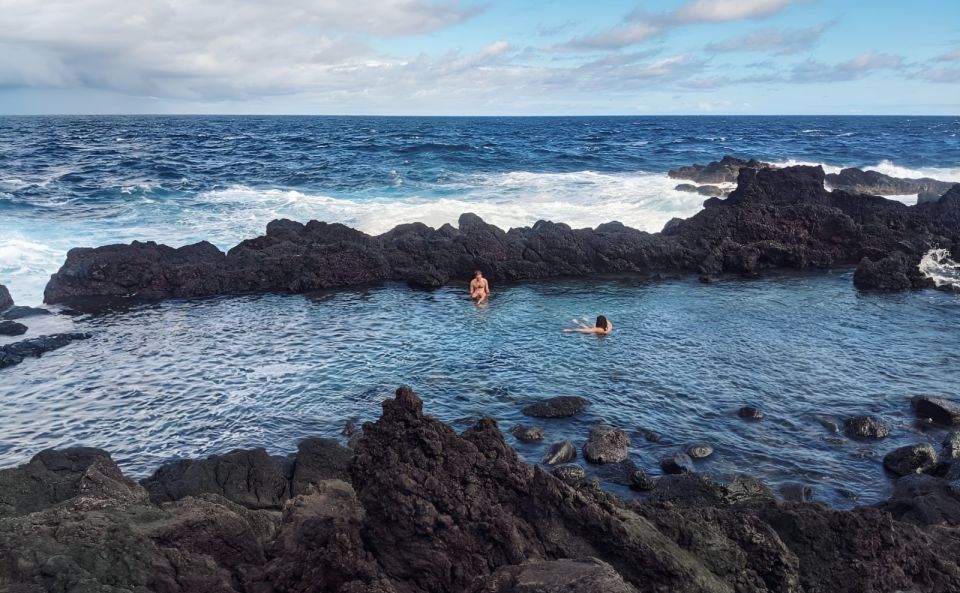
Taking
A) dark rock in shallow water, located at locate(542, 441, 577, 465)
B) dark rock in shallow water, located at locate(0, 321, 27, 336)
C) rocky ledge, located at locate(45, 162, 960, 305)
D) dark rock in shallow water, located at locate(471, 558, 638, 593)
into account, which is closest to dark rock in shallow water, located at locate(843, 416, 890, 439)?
dark rock in shallow water, located at locate(542, 441, 577, 465)

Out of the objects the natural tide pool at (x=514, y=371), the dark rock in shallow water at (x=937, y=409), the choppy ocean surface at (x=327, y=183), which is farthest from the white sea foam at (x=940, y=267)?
the dark rock in shallow water at (x=937, y=409)

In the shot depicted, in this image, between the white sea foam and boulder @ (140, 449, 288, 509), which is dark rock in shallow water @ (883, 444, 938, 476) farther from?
the white sea foam

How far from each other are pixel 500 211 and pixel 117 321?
66.3 ft

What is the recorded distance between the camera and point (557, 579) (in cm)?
454

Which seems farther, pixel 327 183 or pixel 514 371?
pixel 327 183

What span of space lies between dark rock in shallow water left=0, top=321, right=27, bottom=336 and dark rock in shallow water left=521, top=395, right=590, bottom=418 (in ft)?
41.9

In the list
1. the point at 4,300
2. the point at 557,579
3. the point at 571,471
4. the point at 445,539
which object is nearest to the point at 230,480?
the point at 445,539

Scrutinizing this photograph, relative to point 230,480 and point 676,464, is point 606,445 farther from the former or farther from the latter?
point 230,480

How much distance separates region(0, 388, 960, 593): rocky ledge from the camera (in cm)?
514

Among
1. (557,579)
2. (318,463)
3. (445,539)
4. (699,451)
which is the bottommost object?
(699,451)

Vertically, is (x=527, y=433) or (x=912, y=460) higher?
(x=912, y=460)

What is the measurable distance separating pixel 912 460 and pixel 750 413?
2.67 metres

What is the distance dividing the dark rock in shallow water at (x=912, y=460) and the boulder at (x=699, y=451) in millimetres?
2669

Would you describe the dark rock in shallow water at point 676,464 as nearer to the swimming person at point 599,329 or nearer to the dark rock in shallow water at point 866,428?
the dark rock in shallow water at point 866,428
